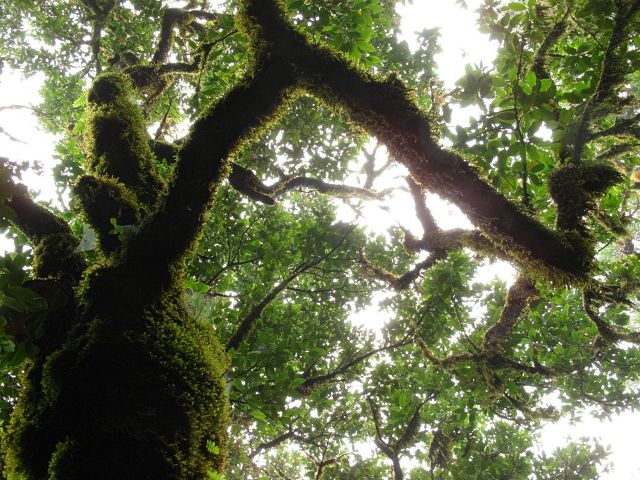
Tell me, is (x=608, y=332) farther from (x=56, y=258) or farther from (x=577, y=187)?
(x=56, y=258)

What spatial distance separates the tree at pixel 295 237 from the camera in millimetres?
2168

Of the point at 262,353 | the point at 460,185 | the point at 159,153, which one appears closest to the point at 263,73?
the point at 460,185

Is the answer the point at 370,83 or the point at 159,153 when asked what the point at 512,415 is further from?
the point at 159,153

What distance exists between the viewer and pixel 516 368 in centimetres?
576

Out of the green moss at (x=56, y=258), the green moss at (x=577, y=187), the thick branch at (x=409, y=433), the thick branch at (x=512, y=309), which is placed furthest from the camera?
the thick branch at (x=409, y=433)

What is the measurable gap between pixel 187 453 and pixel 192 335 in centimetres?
78

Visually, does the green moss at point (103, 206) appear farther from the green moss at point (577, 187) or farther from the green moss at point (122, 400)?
the green moss at point (577, 187)

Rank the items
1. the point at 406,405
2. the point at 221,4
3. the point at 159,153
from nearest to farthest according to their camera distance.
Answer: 1. the point at 159,153
2. the point at 406,405
3. the point at 221,4

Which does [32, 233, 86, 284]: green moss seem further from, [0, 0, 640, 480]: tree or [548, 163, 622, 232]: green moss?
[548, 163, 622, 232]: green moss

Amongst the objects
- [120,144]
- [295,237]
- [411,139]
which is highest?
[295,237]

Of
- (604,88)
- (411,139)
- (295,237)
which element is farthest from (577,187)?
(295,237)

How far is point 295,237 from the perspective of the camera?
763cm

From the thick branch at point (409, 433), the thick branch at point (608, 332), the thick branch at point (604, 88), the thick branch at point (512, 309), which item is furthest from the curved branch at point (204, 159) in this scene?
the thick branch at point (409, 433)

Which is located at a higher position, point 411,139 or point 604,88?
point 604,88
